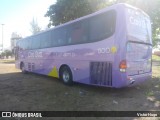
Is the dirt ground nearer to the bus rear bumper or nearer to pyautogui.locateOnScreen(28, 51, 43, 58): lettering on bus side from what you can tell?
the bus rear bumper

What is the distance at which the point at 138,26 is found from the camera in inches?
309

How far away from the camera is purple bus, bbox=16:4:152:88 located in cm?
716

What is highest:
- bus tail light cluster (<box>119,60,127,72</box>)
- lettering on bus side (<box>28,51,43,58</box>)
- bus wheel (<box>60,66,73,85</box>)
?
lettering on bus side (<box>28,51,43,58</box>)

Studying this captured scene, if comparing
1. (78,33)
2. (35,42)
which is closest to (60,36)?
(78,33)

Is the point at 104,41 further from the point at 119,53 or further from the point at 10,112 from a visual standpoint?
the point at 10,112

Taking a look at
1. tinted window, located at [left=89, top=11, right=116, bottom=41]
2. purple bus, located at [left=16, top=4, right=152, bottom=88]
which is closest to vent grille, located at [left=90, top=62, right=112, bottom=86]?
purple bus, located at [left=16, top=4, right=152, bottom=88]

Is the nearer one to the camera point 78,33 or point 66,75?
point 78,33

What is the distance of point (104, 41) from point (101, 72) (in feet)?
4.00

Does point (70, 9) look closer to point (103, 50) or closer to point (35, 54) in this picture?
point (35, 54)

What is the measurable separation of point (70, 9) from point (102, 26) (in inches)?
411

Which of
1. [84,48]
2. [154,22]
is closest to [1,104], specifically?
[84,48]

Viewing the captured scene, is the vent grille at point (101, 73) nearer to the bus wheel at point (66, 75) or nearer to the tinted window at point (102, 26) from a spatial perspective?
the tinted window at point (102, 26)

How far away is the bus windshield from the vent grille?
1501mm

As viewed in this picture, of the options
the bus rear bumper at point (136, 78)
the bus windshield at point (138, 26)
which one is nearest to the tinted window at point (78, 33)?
the bus windshield at point (138, 26)
